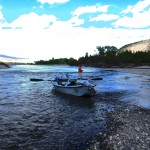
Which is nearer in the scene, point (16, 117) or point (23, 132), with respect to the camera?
point (23, 132)

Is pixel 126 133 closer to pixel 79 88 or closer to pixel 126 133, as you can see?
pixel 126 133

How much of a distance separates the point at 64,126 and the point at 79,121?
225 centimetres

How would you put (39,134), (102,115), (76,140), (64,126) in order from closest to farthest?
(76,140), (39,134), (64,126), (102,115)

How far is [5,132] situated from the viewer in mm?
20969

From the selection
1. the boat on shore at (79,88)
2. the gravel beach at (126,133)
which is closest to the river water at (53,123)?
the gravel beach at (126,133)

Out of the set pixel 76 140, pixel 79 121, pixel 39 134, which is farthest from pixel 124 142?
pixel 79 121

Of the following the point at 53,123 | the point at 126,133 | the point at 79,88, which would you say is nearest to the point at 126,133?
the point at 126,133

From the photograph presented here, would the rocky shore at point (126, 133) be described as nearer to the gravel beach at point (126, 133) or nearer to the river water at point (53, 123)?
the gravel beach at point (126, 133)

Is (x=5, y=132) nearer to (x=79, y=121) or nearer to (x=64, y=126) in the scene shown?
(x=64, y=126)

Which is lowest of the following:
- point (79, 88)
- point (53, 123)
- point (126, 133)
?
point (53, 123)

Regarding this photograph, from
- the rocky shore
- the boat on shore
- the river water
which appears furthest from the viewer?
the boat on shore

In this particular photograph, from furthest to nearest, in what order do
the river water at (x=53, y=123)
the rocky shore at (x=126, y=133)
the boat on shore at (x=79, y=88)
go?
1. the boat on shore at (x=79, y=88)
2. the river water at (x=53, y=123)
3. the rocky shore at (x=126, y=133)

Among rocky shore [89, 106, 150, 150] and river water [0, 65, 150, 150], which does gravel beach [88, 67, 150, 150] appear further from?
river water [0, 65, 150, 150]

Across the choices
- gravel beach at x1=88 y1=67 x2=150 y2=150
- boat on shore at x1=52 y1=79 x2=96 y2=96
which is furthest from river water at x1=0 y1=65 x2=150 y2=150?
boat on shore at x1=52 y1=79 x2=96 y2=96
